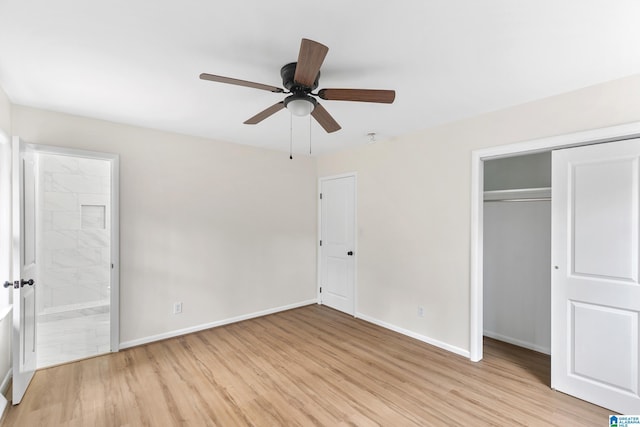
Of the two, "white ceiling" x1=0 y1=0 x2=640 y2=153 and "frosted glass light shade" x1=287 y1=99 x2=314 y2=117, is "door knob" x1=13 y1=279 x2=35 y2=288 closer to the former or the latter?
"white ceiling" x1=0 y1=0 x2=640 y2=153

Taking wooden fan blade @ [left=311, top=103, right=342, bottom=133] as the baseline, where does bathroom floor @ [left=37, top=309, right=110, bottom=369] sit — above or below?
below

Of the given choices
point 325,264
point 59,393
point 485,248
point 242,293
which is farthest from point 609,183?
point 59,393

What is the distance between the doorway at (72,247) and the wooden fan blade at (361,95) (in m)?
3.59

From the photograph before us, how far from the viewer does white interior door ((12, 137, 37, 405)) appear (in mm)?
2191

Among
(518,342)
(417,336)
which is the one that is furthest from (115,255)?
(518,342)

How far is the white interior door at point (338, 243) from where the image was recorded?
4.32 metres

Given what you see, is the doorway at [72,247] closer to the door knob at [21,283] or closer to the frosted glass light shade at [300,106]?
the door knob at [21,283]

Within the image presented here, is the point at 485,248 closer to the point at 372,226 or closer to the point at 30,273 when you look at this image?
the point at 372,226

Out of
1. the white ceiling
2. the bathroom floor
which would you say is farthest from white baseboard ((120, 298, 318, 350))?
the white ceiling

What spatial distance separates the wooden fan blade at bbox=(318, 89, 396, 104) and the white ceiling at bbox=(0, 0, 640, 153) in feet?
0.83

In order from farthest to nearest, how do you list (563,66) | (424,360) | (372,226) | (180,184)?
(372,226) → (180,184) → (424,360) → (563,66)

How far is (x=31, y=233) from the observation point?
8.02 ft

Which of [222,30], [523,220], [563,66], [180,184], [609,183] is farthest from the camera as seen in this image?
[180,184]

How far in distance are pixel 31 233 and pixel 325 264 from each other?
3.48 m
